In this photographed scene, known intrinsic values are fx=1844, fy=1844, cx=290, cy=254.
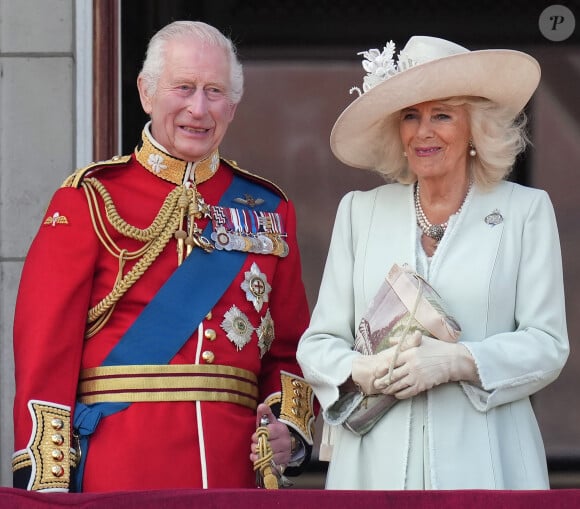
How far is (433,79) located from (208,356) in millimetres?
808

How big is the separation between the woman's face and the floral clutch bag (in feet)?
0.80

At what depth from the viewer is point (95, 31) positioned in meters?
5.14

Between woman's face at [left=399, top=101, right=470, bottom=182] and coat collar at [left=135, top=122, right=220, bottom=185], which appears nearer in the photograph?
woman's face at [left=399, top=101, right=470, bottom=182]

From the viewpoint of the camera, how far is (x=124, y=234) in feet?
13.7

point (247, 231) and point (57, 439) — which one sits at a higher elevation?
point (247, 231)

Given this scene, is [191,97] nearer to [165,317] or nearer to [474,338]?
[165,317]

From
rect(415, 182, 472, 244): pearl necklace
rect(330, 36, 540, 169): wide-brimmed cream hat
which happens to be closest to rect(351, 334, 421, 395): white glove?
rect(415, 182, 472, 244): pearl necklace

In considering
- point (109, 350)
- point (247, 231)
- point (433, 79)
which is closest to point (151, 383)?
point (109, 350)

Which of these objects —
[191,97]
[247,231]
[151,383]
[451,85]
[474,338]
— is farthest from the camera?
[247,231]

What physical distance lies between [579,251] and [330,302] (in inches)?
70.8

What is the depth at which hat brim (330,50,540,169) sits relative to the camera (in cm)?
392

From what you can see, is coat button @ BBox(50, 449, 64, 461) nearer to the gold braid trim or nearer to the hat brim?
the gold braid trim

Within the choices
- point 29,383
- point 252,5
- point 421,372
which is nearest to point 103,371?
point 29,383

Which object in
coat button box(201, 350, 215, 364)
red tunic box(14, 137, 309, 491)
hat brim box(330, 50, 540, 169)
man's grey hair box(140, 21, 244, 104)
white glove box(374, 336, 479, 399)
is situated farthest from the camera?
man's grey hair box(140, 21, 244, 104)
